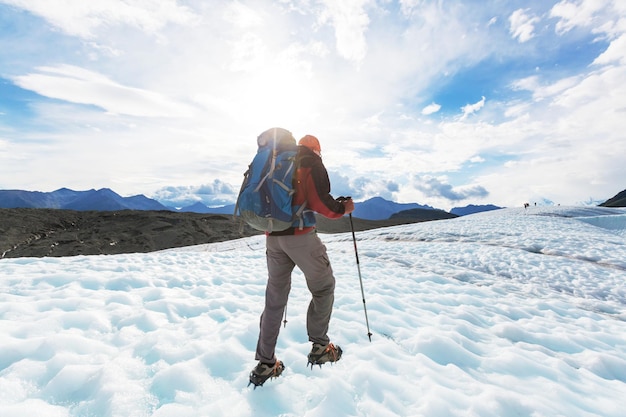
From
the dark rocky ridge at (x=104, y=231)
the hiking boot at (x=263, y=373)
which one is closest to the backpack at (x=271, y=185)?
the hiking boot at (x=263, y=373)

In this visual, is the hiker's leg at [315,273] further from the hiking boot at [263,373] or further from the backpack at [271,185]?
the hiking boot at [263,373]

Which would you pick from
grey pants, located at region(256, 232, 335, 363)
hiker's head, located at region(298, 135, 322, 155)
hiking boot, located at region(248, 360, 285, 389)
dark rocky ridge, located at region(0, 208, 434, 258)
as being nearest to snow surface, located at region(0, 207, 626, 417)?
hiking boot, located at region(248, 360, 285, 389)

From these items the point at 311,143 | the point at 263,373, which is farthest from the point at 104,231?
the point at 311,143

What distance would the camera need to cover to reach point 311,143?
3420mm

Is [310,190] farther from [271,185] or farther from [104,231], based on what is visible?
[104,231]

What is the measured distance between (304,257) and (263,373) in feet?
4.85

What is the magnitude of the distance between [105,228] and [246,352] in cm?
4016

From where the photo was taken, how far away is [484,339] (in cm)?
561

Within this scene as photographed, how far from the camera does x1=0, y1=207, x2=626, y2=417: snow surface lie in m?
3.34

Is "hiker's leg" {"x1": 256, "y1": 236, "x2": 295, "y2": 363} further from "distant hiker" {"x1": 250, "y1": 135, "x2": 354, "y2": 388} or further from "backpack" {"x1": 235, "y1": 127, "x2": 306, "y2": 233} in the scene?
"backpack" {"x1": 235, "y1": 127, "x2": 306, "y2": 233}

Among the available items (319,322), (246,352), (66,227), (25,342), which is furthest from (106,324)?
(66,227)

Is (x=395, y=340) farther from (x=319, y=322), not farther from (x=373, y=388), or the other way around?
(x=319, y=322)

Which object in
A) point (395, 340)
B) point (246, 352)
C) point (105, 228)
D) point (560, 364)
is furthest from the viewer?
point (105, 228)

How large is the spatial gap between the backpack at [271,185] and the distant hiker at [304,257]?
0.36 feet
